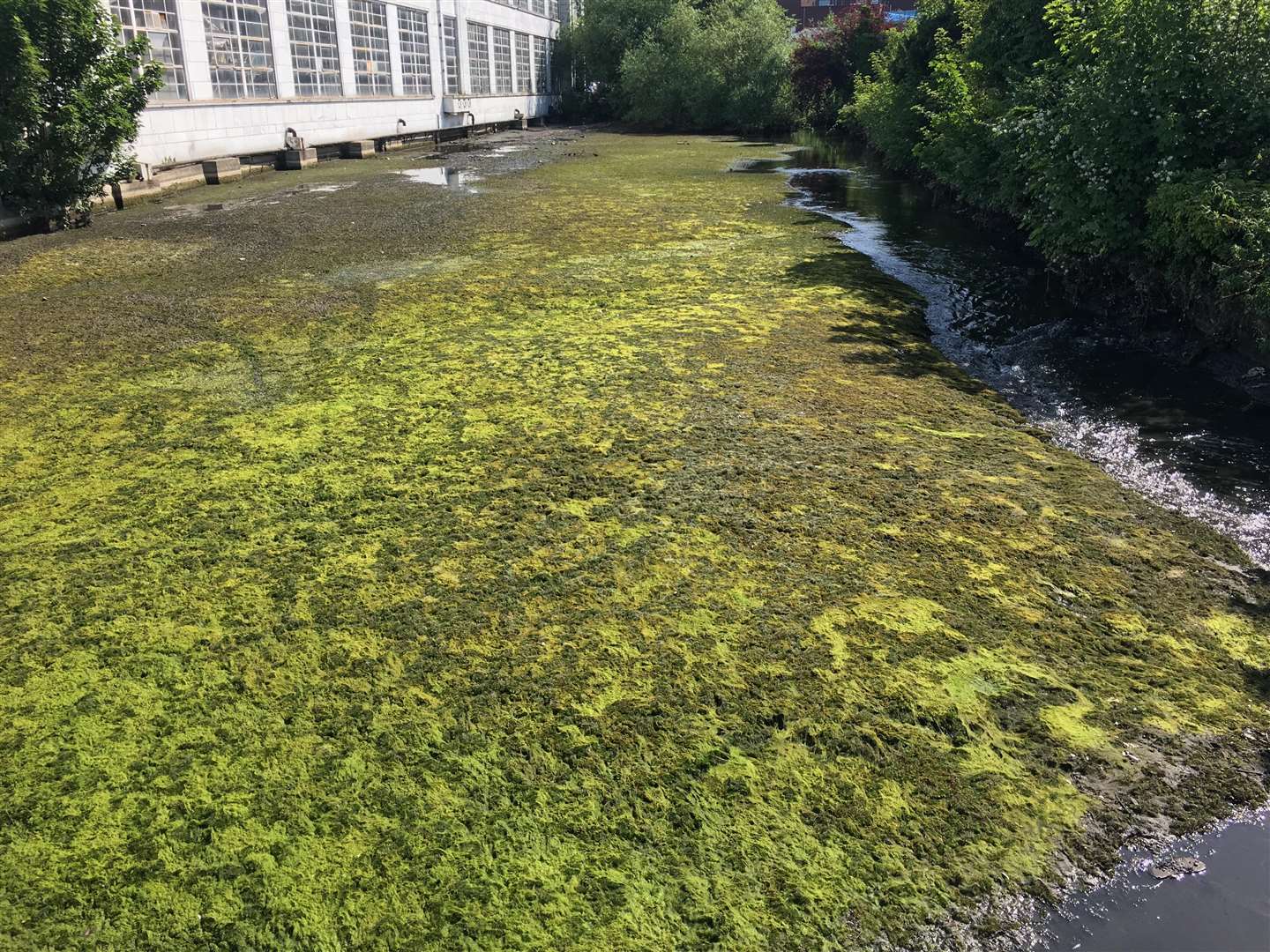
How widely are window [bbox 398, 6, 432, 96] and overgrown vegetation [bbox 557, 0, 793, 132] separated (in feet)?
28.3

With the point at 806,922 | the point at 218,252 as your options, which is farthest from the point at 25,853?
the point at 218,252

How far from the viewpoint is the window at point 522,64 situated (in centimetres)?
3087

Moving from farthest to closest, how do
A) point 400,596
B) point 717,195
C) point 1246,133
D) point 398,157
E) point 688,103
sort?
point 688,103
point 398,157
point 717,195
point 1246,133
point 400,596

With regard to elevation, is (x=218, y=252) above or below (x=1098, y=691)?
above

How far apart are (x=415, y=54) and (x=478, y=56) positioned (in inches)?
183

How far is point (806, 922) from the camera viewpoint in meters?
1.77

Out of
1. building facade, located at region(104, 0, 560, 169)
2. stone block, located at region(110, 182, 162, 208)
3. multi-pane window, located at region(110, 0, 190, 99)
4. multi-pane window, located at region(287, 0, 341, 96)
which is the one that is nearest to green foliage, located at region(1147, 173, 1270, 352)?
stone block, located at region(110, 182, 162, 208)

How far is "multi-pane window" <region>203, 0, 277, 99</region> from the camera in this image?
14469mm

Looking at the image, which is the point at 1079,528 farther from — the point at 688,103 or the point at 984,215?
the point at 688,103

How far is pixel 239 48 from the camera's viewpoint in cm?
1525

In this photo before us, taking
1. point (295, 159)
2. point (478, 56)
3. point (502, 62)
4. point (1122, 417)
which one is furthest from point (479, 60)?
point (1122, 417)

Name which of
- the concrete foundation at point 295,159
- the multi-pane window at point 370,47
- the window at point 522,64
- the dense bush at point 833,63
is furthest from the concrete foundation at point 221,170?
the window at point 522,64

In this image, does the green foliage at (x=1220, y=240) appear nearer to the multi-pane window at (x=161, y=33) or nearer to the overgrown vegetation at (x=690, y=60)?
the multi-pane window at (x=161, y=33)

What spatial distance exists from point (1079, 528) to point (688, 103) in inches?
1096
